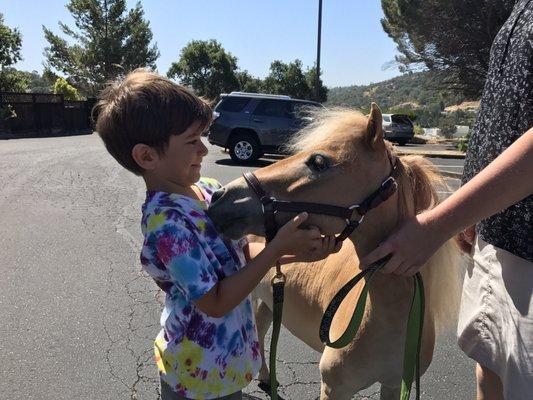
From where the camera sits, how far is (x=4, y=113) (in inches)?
877

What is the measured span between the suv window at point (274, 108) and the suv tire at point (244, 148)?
0.91 meters

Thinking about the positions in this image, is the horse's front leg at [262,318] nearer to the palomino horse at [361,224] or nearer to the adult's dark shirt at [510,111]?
the palomino horse at [361,224]

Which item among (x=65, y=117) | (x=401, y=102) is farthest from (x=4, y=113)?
(x=401, y=102)

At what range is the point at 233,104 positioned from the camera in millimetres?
13891

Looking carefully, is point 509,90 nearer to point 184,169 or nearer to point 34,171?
point 184,169

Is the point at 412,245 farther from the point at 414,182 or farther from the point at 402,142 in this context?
the point at 402,142

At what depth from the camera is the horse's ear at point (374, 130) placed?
1707 mm

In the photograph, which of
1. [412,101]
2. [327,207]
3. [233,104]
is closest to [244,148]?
[233,104]

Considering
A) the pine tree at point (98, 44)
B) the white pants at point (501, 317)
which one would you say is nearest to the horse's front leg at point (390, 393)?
the white pants at point (501, 317)

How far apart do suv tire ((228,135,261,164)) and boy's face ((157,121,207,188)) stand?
38.7ft

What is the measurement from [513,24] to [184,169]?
4.03 ft

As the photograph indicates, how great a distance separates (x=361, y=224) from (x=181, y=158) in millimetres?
743

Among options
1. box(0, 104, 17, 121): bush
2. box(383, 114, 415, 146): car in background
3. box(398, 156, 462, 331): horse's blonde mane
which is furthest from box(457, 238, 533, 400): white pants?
box(0, 104, 17, 121): bush

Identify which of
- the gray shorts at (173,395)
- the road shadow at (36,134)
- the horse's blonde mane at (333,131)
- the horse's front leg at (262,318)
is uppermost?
the horse's blonde mane at (333,131)
